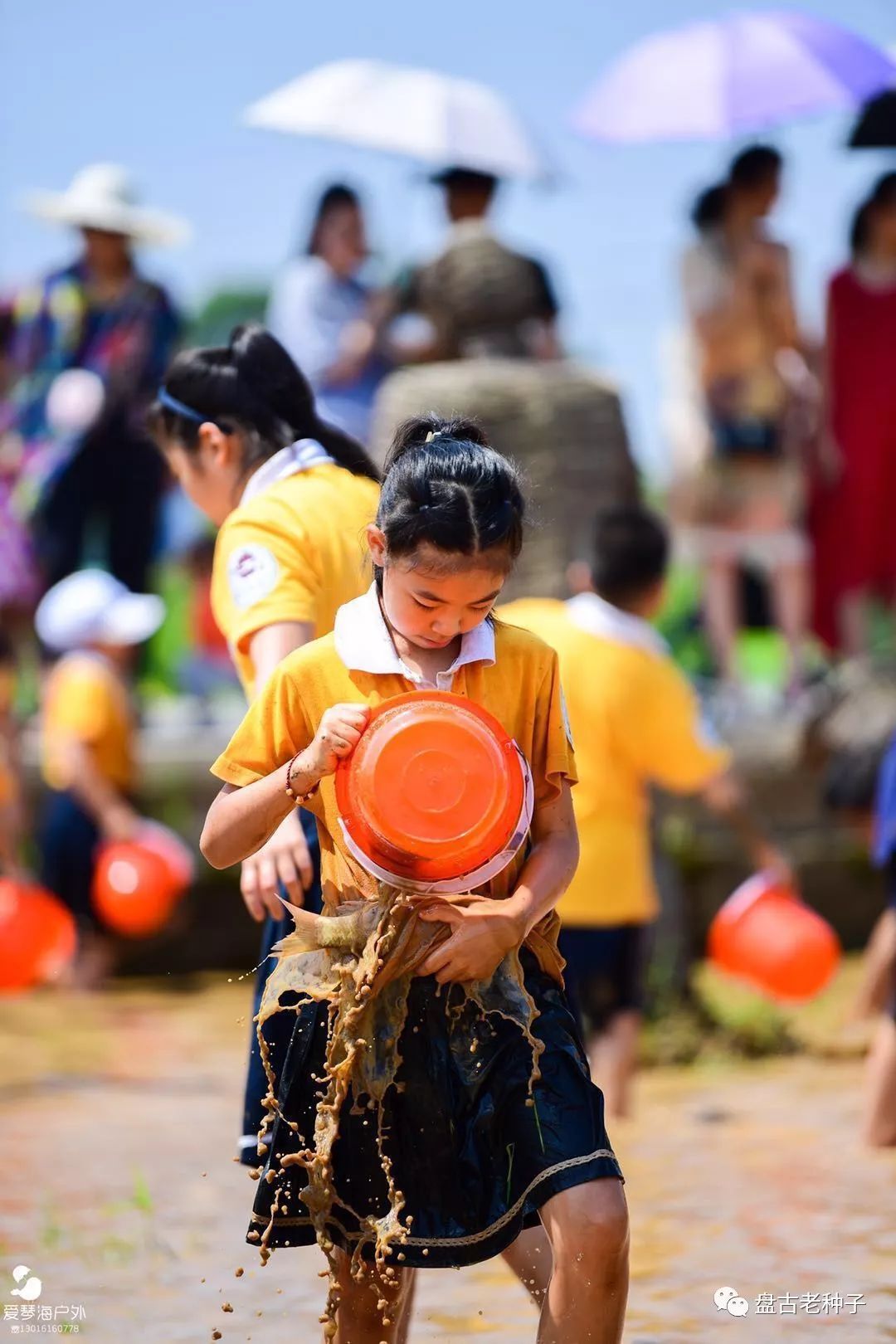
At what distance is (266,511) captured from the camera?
3379 millimetres

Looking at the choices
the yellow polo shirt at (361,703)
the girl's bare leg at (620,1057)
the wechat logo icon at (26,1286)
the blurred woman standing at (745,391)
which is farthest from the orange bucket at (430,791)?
the blurred woman standing at (745,391)

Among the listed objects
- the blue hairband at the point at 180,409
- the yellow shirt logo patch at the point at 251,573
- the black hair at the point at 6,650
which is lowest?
the black hair at the point at 6,650

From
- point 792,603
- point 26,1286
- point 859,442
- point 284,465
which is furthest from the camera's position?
point 859,442

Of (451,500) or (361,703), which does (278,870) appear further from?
(451,500)

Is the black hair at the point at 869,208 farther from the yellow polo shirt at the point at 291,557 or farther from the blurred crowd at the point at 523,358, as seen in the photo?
the yellow polo shirt at the point at 291,557

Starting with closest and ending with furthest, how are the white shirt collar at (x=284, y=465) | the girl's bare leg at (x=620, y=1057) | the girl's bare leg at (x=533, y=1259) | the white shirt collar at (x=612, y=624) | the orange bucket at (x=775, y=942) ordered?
the girl's bare leg at (x=533, y=1259), the white shirt collar at (x=284, y=465), the white shirt collar at (x=612, y=624), the girl's bare leg at (x=620, y=1057), the orange bucket at (x=775, y=942)

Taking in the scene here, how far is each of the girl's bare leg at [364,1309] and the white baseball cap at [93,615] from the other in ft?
16.4

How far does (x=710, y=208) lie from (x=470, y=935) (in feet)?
17.4

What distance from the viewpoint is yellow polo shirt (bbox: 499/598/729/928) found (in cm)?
538

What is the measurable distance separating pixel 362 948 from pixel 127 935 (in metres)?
5.46

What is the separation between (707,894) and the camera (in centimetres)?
793

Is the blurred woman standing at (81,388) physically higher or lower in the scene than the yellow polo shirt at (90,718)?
higher

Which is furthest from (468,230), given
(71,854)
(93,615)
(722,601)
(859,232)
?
(71,854)

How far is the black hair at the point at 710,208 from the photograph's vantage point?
24.6 ft
